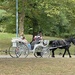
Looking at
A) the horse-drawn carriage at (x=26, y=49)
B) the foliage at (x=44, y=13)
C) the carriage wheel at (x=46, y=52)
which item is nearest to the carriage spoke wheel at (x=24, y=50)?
the horse-drawn carriage at (x=26, y=49)

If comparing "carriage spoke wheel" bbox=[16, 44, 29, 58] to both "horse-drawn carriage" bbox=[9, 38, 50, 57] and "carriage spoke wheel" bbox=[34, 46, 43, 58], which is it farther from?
"carriage spoke wheel" bbox=[34, 46, 43, 58]

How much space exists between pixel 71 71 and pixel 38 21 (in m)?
27.7

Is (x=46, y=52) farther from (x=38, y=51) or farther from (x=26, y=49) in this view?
(x=26, y=49)

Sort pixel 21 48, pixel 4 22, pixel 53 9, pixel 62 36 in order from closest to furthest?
pixel 21 48, pixel 53 9, pixel 4 22, pixel 62 36

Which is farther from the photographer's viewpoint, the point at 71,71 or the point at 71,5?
the point at 71,5

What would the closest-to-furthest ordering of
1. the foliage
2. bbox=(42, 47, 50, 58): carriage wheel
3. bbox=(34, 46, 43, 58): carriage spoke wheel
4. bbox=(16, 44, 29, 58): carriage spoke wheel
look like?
bbox=(16, 44, 29, 58): carriage spoke wheel, bbox=(34, 46, 43, 58): carriage spoke wheel, bbox=(42, 47, 50, 58): carriage wheel, the foliage

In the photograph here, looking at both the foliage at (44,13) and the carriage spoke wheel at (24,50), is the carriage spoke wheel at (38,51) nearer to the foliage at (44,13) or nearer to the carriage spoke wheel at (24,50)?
the carriage spoke wheel at (24,50)

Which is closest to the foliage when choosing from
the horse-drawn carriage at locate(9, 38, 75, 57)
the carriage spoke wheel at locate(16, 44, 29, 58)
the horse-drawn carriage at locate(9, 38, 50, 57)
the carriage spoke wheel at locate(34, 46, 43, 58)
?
the horse-drawn carriage at locate(9, 38, 75, 57)

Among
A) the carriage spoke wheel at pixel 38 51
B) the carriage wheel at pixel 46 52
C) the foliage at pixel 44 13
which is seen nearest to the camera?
the carriage spoke wheel at pixel 38 51

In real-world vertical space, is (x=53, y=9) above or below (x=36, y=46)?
above

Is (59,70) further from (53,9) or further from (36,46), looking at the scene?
(53,9)

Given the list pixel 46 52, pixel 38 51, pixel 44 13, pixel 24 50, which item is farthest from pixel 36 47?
pixel 44 13

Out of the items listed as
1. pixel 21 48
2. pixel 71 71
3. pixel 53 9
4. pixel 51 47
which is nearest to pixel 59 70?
pixel 71 71

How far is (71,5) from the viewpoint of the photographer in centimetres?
3350
